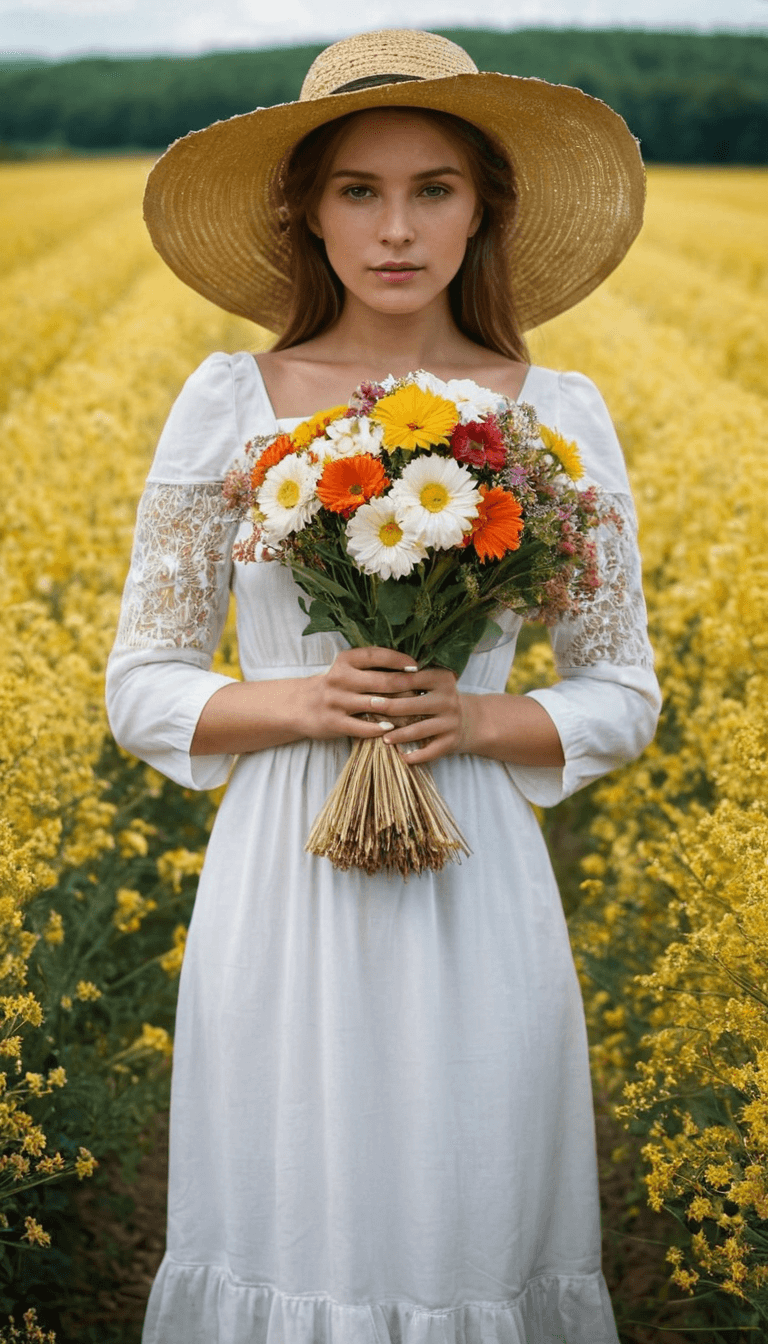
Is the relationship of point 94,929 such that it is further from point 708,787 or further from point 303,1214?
point 708,787

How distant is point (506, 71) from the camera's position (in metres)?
25.3

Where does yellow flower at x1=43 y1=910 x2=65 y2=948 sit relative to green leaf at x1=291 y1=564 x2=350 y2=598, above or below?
below

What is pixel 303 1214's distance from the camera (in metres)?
1.90

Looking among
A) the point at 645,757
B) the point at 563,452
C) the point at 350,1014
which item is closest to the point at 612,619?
the point at 563,452

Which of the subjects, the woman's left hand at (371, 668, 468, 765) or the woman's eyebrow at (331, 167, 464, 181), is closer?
the woman's left hand at (371, 668, 468, 765)

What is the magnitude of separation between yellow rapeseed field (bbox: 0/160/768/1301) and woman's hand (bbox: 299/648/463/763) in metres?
0.58

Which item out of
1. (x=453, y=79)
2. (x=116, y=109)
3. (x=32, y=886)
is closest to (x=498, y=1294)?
(x=32, y=886)

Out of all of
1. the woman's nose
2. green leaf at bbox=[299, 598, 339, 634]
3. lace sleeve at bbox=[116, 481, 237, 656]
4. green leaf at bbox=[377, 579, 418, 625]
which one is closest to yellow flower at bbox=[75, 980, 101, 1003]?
lace sleeve at bbox=[116, 481, 237, 656]

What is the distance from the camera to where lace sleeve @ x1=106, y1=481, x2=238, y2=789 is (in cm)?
198

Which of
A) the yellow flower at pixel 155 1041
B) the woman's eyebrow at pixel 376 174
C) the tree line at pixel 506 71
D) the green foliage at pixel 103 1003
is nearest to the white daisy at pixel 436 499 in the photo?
the woman's eyebrow at pixel 376 174

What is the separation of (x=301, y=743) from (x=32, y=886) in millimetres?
545

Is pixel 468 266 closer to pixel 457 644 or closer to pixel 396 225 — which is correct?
pixel 396 225

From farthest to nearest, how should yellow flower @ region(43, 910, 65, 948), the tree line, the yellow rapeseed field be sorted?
the tree line, yellow flower @ region(43, 910, 65, 948), the yellow rapeseed field

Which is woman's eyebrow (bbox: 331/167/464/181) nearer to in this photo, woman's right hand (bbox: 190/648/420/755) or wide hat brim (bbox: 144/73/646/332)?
wide hat brim (bbox: 144/73/646/332)
